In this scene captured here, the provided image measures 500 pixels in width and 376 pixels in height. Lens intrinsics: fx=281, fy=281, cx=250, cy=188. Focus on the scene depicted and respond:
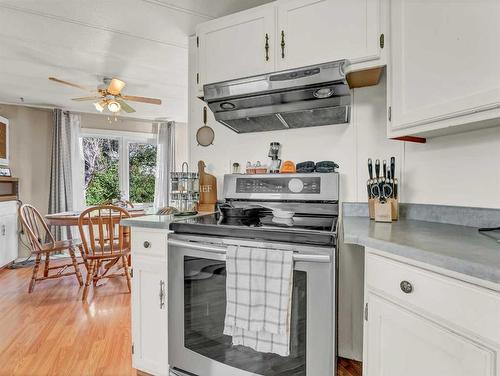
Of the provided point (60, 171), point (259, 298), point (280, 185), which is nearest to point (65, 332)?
point (259, 298)

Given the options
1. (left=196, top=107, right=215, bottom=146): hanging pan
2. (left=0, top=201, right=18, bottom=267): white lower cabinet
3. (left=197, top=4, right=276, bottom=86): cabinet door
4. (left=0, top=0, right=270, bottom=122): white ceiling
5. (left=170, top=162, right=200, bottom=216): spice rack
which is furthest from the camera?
(left=0, top=201, right=18, bottom=267): white lower cabinet

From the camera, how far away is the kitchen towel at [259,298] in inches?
43.1

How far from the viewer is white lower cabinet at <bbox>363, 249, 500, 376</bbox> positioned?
665 mm

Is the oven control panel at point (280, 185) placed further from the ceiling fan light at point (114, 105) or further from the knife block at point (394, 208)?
the ceiling fan light at point (114, 105)

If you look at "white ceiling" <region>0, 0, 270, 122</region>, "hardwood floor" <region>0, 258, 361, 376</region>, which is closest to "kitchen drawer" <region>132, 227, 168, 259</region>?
"hardwood floor" <region>0, 258, 361, 376</region>

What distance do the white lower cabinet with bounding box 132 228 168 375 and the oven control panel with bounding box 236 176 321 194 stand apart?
0.61m

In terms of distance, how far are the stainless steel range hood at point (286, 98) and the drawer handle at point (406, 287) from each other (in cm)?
92

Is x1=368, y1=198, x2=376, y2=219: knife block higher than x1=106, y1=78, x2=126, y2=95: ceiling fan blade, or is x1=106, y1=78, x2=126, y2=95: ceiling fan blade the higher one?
x1=106, y1=78, x2=126, y2=95: ceiling fan blade

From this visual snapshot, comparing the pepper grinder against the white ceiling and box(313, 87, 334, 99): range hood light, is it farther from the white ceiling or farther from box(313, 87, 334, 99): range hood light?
the white ceiling

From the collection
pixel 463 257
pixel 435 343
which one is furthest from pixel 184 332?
pixel 463 257

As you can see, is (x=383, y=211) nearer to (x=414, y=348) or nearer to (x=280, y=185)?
(x=280, y=185)

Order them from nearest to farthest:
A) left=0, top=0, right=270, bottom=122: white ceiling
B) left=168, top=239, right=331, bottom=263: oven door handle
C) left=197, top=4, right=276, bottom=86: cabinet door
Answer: left=168, top=239, right=331, bottom=263: oven door handle < left=197, top=4, right=276, bottom=86: cabinet door < left=0, top=0, right=270, bottom=122: white ceiling

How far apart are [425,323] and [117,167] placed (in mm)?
4954

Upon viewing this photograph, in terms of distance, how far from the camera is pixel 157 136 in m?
4.96
